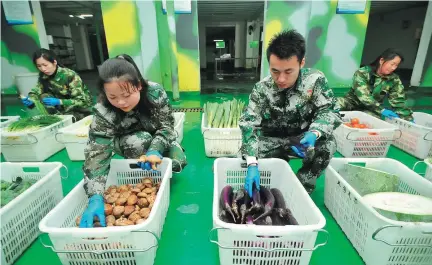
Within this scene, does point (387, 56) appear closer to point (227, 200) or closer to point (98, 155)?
point (227, 200)

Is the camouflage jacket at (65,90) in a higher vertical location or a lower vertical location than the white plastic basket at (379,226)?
higher

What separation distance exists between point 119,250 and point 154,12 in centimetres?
442

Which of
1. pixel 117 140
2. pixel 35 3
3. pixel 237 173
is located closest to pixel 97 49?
pixel 35 3

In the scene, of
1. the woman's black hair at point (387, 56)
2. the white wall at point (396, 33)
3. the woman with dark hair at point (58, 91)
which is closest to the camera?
the woman's black hair at point (387, 56)

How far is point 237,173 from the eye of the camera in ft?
4.92

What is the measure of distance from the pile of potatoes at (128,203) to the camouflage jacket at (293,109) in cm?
65

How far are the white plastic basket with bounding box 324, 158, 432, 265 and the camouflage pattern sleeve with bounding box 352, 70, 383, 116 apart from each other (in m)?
1.29

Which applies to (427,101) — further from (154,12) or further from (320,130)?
(154,12)

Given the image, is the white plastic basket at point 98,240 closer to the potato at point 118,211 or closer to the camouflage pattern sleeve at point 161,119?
the potato at point 118,211

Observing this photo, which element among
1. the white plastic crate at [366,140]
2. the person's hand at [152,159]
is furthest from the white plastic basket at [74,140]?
the white plastic crate at [366,140]

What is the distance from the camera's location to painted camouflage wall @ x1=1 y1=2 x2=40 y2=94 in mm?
4758

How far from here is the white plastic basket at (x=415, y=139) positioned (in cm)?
211

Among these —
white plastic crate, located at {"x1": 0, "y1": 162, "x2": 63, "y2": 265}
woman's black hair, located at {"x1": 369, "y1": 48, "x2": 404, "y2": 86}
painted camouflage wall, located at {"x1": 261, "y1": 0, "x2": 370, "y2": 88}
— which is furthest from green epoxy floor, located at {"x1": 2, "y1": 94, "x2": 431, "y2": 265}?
painted camouflage wall, located at {"x1": 261, "y1": 0, "x2": 370, "y2": 88}

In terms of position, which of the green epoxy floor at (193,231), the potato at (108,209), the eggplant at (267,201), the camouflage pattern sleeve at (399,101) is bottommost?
the green epoxy floor at (193,231)
